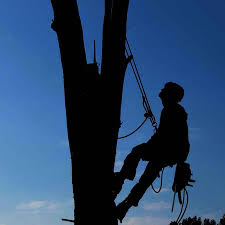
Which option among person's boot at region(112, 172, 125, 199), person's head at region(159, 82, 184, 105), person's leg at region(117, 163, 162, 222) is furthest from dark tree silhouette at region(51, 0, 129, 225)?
person's head at region(159, 82, 184, 105)

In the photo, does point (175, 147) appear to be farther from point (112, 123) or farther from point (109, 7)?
point (109, 7)

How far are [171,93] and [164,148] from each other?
2.68 ft

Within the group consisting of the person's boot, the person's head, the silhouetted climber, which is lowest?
the person's boot

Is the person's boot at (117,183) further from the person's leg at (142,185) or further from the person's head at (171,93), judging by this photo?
the person's head at (171,93)

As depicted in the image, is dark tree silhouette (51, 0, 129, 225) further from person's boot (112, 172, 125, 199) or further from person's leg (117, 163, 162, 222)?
person's leg (117, 163, 162, 222)

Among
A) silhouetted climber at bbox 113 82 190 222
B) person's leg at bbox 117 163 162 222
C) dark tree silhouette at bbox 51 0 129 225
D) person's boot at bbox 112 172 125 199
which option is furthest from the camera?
silhouetted climber at bbox 113 82 190 222

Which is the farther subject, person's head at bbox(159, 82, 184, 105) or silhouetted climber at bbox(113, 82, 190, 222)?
person's head at bbox(159, 82, 184, 105)

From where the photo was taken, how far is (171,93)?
442cm

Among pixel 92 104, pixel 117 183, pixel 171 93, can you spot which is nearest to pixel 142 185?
pixel 117 183

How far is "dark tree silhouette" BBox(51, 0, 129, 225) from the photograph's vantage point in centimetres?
276

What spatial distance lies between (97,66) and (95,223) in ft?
5.23

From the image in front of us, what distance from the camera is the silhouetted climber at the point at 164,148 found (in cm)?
394

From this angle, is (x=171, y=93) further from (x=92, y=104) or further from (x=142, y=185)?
(x=92, y=104)

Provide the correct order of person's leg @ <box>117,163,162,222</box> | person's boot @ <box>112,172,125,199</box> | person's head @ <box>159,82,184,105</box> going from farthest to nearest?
person's head @ <box>159,82,184,105</box>, person's leg @ <box>117,163,162,222</box>, person's boot @ <box>112,172,125,199</box>
